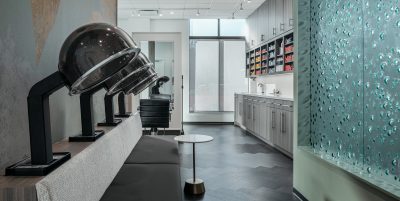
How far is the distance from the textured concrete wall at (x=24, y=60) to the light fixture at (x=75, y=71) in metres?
0.19

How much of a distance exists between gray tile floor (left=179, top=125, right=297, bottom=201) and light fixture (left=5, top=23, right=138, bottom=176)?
238cm

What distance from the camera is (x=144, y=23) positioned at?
1020cm

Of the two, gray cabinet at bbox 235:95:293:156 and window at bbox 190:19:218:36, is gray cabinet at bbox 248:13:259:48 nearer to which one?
window at bbox 190:19:218:36

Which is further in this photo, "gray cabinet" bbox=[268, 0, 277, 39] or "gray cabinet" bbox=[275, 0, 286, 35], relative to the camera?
"gray cabinet" bbox=[268, 0, 277, 39]

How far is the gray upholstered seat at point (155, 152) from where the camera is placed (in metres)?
3.22

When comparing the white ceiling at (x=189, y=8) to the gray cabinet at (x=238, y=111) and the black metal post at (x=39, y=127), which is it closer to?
the gray cabinet at (x=238, y=111)

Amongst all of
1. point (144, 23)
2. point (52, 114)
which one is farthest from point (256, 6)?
point (52, 114)

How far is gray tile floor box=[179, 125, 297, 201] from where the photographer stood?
3.84 metres

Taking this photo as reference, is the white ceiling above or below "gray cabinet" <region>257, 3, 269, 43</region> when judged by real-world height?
above

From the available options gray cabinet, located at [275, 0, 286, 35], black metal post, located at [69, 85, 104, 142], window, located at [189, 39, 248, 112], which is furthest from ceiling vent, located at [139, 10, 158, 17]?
black metal post, located at [69, 85, 104, 142]

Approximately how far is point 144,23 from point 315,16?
24.3 ft

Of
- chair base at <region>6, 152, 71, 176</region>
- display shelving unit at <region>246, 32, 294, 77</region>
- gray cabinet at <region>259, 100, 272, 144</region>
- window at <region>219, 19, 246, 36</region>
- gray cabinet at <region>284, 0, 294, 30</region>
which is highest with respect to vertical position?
window at <region>219, 19, 246, 36</region>

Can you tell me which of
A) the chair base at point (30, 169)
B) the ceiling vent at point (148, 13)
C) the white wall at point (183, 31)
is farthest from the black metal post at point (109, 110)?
the white wall at point (183, 31)

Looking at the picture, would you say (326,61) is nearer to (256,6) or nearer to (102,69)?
(102,69)
